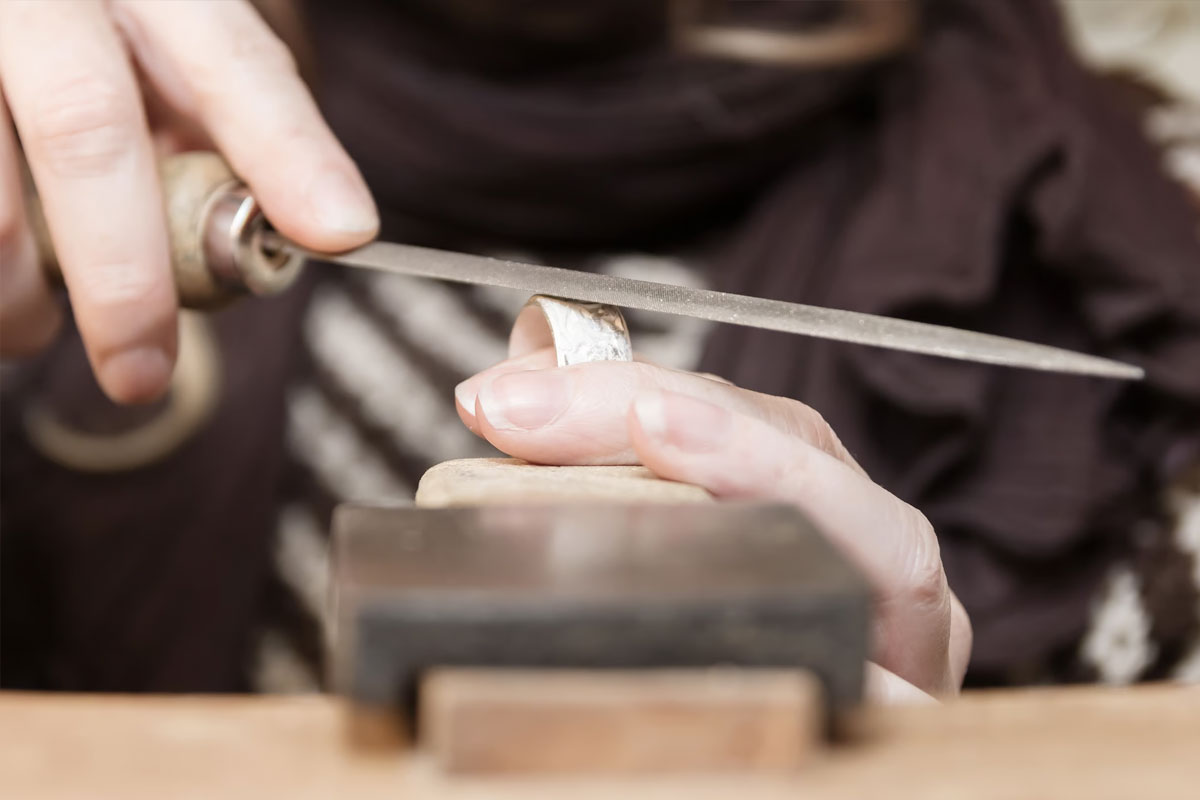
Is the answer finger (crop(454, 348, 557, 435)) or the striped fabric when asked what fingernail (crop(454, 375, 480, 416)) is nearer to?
finger (crop(454, 348, 557, 435))

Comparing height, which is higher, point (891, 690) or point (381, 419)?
point (891, 690)

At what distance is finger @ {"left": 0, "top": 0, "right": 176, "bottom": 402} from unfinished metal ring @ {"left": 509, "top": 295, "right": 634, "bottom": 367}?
0.19 metres

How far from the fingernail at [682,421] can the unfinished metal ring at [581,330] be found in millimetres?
58

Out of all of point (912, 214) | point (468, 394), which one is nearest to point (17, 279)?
point (468, 394)

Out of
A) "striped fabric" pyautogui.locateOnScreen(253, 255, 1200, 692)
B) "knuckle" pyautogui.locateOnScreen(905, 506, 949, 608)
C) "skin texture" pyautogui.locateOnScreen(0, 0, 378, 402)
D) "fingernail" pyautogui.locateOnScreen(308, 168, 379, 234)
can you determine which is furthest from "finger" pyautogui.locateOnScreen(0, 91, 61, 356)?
"knuckle" pyautogui.locateOnScreen(905, 506, 949, 608)

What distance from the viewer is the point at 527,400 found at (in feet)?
1.01

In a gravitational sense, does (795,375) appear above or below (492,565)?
below

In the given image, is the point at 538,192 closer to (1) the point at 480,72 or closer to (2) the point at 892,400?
(1) the point at 480,72

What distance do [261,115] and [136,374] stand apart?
0.46ft

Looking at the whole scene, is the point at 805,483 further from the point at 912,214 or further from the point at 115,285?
the point at 912,214

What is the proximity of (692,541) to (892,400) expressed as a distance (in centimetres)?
38

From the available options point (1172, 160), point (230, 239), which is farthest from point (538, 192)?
point (1172, 160)

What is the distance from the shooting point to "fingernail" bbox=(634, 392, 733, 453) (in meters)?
0.28

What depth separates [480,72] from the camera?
0.83 meters
